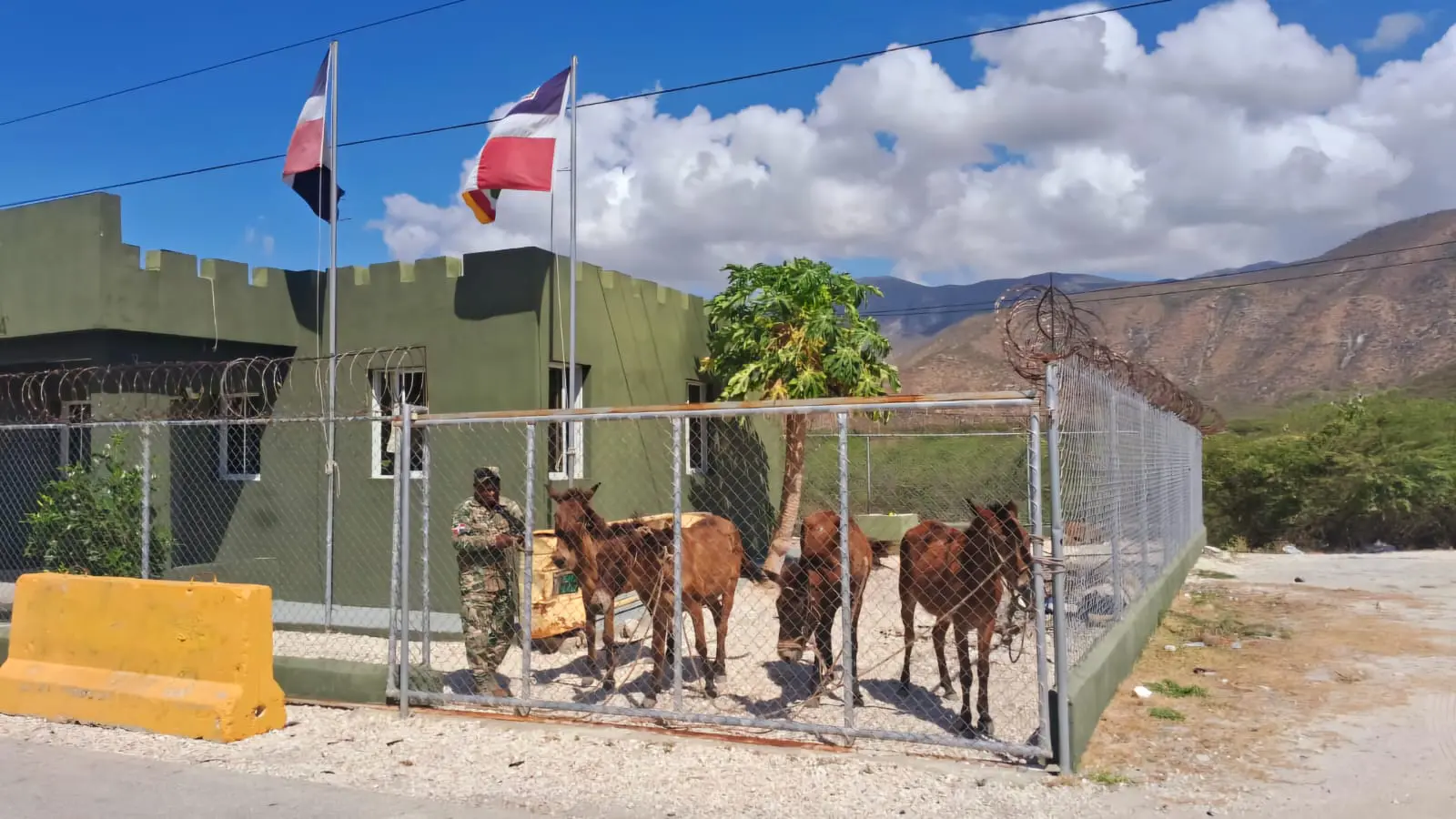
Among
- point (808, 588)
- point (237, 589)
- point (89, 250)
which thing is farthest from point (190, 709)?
point (89, 250)

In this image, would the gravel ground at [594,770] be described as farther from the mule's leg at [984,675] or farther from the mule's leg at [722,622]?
the mule's leg at [722,622]

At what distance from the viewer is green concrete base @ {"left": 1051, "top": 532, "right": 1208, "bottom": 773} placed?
593cm

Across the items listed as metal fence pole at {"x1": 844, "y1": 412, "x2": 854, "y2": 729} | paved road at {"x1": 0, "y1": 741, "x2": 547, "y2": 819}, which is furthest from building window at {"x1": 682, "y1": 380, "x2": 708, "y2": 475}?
paved road at {"x1": 0, "y1": 741, "x2": 547, "y2": 819}

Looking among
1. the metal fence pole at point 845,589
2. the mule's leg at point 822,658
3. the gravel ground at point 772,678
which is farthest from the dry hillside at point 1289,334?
the metal fence pole at point 845,589

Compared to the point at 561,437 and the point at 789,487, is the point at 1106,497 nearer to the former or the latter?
the point at 561,437

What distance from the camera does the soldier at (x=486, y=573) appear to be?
7762 millimetres

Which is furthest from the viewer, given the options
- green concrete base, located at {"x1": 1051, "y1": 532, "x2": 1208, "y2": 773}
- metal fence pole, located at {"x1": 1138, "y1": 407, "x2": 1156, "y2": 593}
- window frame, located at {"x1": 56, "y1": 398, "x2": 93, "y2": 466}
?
window frame, located at {"x1": 56, "y1": 398, "x2": 93, "y2": 466}

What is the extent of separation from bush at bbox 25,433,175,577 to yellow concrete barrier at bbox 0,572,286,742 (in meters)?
2.53

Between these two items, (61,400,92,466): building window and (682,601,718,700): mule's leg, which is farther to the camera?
(61,400,92,466): building window

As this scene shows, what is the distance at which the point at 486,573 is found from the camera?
25.6ft

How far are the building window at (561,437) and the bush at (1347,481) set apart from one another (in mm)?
16506

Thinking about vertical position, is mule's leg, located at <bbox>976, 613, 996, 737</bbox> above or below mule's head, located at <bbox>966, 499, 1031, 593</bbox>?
below

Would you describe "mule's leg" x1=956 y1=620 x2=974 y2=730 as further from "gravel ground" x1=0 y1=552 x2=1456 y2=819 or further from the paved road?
the paved road

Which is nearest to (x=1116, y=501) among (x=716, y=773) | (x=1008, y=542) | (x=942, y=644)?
(x=942, y=644)
